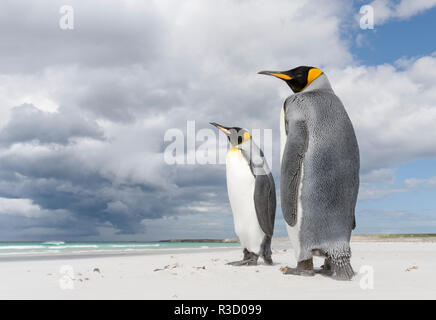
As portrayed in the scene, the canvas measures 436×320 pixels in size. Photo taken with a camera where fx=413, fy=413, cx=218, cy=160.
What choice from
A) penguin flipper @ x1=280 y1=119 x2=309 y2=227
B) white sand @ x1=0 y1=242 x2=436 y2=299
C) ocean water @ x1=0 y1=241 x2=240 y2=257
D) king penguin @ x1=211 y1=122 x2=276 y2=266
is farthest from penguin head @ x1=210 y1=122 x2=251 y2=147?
ocean water @ x1=0 y1=241 x2=240 y2=257

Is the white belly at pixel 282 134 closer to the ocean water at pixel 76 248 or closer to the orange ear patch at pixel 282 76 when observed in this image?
the orange ear patch at pixel 282 76

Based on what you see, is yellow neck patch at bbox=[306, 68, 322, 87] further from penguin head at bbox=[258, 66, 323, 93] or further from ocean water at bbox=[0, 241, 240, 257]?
ocean water at bbox=[0, 241, 240, 257]

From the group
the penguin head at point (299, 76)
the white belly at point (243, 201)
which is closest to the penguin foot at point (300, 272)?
the white belly at point (243, 201)

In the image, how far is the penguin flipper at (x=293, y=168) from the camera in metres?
5.06

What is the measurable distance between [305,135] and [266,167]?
79.5 inches

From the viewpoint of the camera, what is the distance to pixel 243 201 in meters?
Result: 7.00

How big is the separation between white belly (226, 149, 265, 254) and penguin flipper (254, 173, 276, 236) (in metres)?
0.14

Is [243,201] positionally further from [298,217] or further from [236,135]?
[298,217]

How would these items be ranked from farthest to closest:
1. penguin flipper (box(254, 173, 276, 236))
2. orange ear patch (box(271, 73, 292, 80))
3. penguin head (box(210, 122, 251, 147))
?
penguin head (box(210, 122, 251, 147)), penguin flipper (box(254, 173, 276, 236)), orange ear patch (box(271, 73, 292, 80))

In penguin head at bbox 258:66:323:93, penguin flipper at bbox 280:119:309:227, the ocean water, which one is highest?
penguin head at bbox 258:66:323:93

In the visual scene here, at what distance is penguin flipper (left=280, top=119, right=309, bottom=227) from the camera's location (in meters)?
5.06

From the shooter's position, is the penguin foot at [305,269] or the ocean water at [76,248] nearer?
the penguin foot at [305,269]
